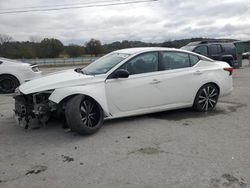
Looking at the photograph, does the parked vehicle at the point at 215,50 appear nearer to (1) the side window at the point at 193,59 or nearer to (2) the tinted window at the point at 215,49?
(2) the tinted window at the point at 215,49

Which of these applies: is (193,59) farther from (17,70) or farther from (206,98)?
(17,70)

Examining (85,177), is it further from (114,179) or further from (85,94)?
(85,94)

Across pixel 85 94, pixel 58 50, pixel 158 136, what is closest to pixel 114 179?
pixel 158 136

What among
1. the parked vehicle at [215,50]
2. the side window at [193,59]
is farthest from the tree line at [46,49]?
the side window at [193,59]

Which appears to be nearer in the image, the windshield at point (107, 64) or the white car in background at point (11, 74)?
the windshield at point (107, 64)

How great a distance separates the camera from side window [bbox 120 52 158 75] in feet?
14.7

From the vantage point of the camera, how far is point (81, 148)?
11.7ft

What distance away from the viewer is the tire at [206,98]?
5.16 metres

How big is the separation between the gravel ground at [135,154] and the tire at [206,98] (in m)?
0.32

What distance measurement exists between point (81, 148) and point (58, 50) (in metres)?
49.5

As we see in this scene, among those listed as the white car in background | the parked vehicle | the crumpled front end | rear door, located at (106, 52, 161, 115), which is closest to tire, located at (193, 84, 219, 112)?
rear door, located at (106, 52, 161, 115)

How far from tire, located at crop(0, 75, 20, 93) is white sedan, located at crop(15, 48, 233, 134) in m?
4.77

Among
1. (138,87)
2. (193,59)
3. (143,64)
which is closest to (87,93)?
(138,87)

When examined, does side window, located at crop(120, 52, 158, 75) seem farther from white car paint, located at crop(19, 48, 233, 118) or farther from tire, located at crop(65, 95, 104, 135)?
tire, located at crop(65, 95, 104, 135)
